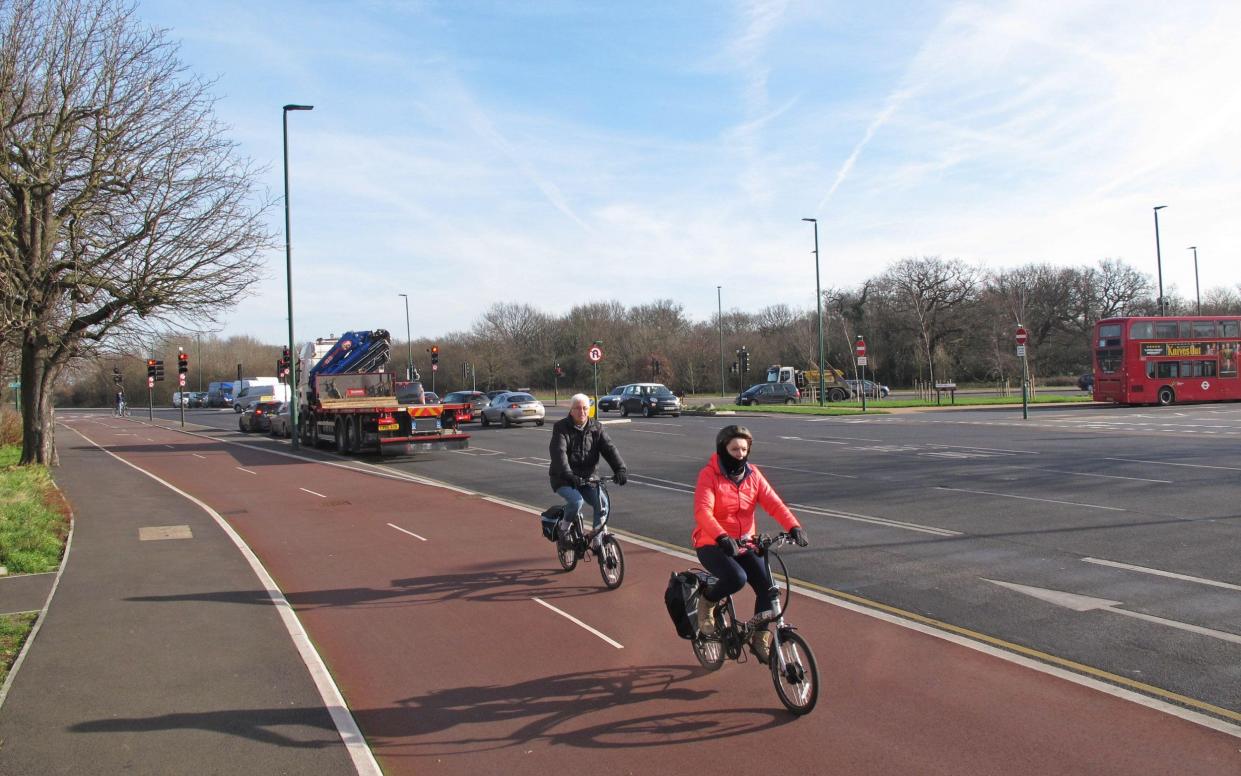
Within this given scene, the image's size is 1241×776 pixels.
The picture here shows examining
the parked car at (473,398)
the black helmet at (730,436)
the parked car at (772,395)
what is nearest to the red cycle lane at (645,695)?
the black helmet at (730,436)

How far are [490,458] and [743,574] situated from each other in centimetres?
1888

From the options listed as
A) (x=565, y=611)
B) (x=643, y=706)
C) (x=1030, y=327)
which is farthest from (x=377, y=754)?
(x=1030, y=327)

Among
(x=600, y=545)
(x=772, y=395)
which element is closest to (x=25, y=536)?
(x=600, y=545)

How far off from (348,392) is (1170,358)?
34.3 metres

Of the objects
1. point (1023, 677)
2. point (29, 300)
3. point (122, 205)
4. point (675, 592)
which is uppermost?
point (122, 205)

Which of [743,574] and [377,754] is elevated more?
[743,574]

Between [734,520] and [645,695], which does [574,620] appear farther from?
[734,520]

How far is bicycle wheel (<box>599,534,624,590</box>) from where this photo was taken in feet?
27.6

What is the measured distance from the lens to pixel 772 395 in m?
52.4

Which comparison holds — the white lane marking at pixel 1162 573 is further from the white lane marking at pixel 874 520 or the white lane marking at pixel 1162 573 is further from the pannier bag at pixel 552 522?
the pannier bag at pixel 552 522

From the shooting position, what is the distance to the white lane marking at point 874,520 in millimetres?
10986

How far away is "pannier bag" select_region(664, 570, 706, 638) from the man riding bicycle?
2.70 meters

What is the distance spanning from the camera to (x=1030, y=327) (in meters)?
84.9

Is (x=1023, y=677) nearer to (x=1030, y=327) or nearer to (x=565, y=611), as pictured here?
(x=565, y=611)
